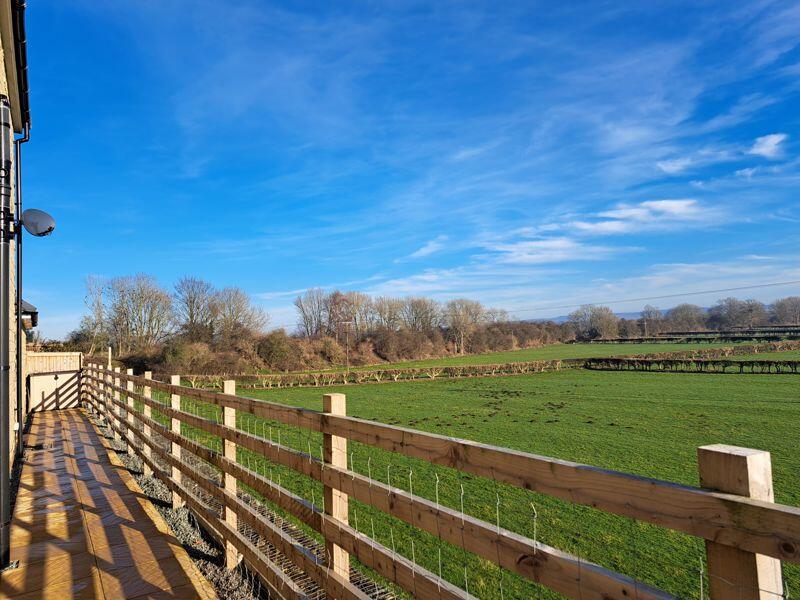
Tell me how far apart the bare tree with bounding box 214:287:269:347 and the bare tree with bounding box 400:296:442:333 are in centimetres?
2569

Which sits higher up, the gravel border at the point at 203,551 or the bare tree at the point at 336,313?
the bare tree at the point at 336,313

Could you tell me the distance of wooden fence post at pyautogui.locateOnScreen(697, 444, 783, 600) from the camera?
107cm

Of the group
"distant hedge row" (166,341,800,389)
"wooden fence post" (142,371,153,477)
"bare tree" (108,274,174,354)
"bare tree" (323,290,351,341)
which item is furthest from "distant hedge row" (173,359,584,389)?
"bare tree" (323,290,351,341)

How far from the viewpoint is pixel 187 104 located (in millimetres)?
15305

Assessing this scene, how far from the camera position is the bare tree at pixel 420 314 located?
67.0 metres

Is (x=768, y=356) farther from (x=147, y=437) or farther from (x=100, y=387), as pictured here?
(x=147, y=437)

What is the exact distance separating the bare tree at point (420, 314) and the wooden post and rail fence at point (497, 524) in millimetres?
63235

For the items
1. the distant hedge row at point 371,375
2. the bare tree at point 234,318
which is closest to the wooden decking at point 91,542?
the distant hedge row at point 371,375

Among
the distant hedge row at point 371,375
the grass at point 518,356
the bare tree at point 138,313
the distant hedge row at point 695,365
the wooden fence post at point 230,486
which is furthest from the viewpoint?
the grass at point 518,356

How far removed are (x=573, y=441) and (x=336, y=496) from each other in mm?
11530

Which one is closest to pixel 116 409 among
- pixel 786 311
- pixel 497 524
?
pixel 497 524

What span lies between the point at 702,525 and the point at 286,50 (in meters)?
14.6

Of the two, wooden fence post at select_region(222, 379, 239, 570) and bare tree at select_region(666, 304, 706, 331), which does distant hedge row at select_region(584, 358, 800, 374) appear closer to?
wooden fence post at select_region(222, 379, 239, 570)

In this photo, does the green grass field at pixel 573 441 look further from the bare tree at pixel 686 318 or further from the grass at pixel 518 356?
the bare tree at pixel 686 318
